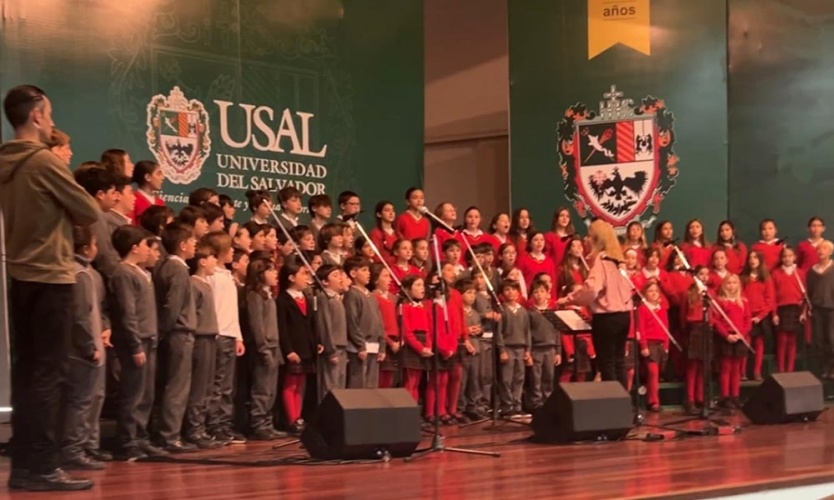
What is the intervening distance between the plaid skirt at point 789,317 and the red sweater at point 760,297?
7.6 inches

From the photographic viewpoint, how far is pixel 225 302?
679cm

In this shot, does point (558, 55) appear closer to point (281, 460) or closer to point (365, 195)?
point (365, 195)

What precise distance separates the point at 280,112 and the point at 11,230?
566 centimetres

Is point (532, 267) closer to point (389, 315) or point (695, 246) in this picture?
point (695, 246)

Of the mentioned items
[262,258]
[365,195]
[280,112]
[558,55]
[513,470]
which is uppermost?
[558,55]

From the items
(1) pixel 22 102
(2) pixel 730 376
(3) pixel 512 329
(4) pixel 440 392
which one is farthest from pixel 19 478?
(2) pixel 730 376

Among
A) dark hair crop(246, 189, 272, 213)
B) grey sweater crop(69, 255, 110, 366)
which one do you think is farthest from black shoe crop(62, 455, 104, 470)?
dark hair crop(246, 189, 272, 213)

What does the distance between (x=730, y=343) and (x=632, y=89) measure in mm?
3177

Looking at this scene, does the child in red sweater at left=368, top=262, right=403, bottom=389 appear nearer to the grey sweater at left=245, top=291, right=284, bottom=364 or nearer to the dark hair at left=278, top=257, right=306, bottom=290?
the dark hair at left=278, top=257, right=306, bottom=290

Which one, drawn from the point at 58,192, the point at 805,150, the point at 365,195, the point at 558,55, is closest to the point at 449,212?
the point at 365,195

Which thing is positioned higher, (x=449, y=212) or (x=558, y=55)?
(x=558, y=55)

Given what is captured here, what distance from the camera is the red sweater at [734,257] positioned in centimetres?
1065

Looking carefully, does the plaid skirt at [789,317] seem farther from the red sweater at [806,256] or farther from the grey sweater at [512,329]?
the grey sweater at [512,329]

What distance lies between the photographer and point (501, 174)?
13.6 meters
